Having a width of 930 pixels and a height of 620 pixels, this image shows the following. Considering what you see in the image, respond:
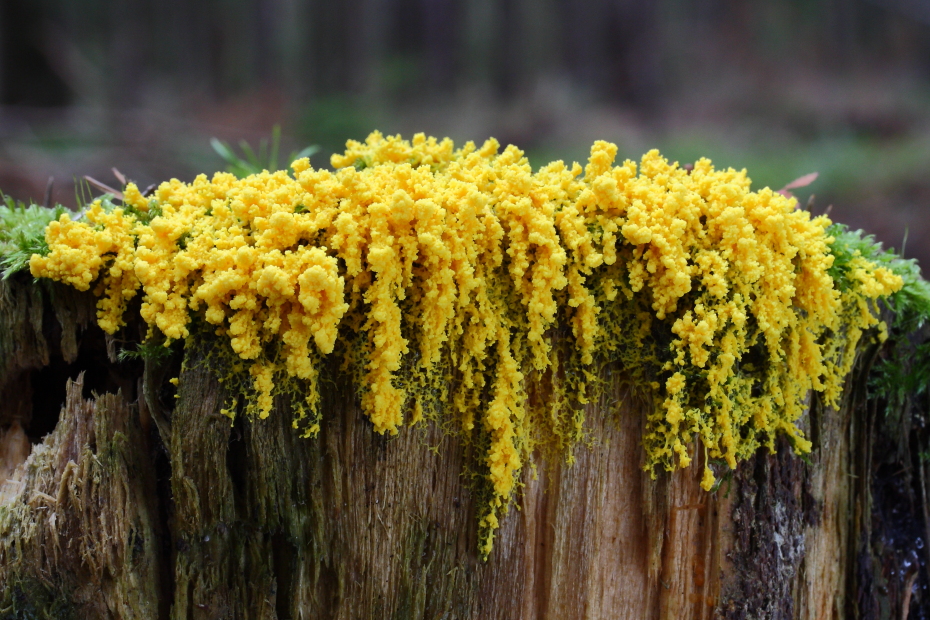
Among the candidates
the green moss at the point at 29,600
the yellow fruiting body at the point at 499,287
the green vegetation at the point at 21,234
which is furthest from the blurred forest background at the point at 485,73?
the green moss at the point at 29,600

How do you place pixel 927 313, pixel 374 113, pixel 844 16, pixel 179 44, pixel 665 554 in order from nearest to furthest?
1. pixel 665 554
2. pixel 927 313
3. pixel 374 113
4. pixel 844 16
5. pixel 179 44

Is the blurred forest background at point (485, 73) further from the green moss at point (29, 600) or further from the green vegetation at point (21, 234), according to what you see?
the green moss at point (29, 600)

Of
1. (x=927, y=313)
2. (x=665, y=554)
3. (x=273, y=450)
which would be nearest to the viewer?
(x=273, y=450)

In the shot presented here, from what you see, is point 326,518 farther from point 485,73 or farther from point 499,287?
point 485,73

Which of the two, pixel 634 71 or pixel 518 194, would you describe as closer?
pixel 518 194

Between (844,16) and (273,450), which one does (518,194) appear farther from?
(844,16)

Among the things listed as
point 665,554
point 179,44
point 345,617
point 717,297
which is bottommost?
point 345,617

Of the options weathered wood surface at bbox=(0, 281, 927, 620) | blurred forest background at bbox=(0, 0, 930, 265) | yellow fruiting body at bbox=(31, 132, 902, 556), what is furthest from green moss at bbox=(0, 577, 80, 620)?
blurred forest background at bbox=(0, 0, 930, 265)

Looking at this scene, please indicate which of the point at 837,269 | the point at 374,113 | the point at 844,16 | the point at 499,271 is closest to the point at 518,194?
the point at 499,271

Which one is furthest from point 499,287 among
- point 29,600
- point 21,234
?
point 29,600
